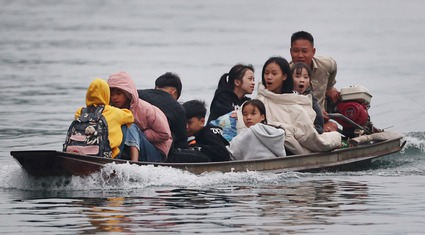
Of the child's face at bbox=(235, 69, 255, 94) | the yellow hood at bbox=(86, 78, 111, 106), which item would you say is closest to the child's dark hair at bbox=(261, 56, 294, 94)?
the child's face at bbox=(235, 69, 255, 94)

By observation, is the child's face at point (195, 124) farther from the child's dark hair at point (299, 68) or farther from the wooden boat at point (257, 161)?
the child's dark hair at point (299, 68)

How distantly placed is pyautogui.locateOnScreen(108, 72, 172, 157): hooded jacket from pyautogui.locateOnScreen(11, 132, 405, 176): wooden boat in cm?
35

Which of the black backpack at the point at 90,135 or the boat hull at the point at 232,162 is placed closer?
the boat hull at the point at 232,162

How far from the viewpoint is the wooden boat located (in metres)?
15.0

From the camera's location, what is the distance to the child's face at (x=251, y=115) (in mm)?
16984

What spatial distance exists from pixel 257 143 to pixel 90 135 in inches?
99.7

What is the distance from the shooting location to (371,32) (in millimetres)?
57750

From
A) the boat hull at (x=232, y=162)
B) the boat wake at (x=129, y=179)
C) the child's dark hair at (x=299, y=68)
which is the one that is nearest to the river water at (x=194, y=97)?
the boat wake at (x=129, y=179)

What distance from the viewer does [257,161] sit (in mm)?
16828

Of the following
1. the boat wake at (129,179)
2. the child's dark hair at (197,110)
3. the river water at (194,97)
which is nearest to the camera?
the river water at (194,97)

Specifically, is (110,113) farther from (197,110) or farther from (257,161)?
(257,161)

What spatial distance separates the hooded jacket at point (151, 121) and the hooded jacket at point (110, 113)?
1.31 feet

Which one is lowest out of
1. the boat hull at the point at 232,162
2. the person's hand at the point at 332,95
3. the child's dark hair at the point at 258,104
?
the boat hull at the point at 232,162

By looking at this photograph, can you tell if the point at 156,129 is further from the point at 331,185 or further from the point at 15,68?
the point at 15,68
